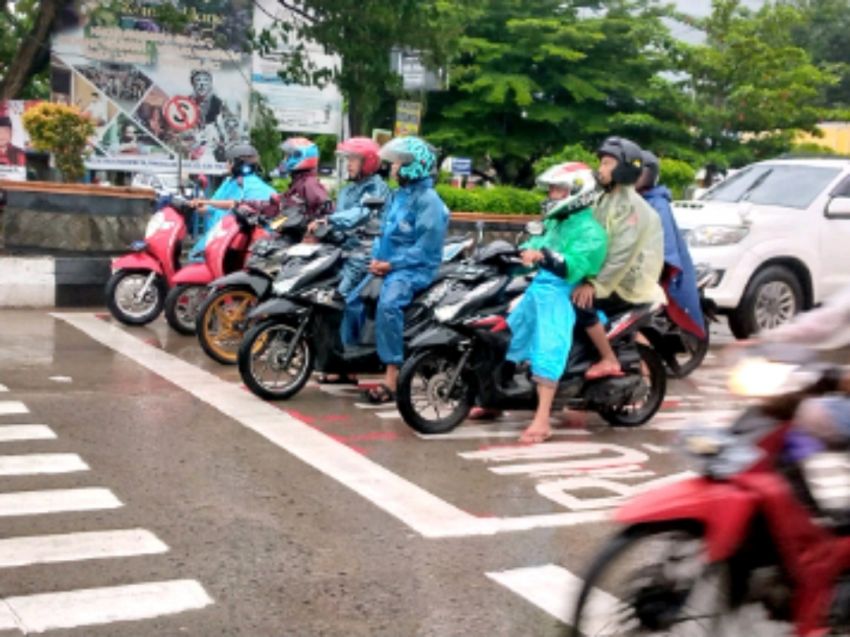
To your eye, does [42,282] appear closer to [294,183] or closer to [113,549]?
[294,183]

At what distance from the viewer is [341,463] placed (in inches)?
265

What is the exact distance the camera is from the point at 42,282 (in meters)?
12.6

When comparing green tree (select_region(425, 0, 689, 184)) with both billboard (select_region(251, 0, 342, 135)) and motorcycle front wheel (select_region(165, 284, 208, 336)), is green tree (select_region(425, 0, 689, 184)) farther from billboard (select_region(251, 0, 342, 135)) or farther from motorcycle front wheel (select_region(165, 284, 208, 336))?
motorcycle front wheel (select_region(165, 284, 208, 336))

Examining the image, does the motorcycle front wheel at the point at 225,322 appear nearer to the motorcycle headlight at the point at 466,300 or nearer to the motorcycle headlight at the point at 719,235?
the motorcycle headlight at the point at 466,300

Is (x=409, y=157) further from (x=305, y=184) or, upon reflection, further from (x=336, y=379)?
(x=305, y=184)

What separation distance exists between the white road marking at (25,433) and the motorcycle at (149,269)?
13.7 feet

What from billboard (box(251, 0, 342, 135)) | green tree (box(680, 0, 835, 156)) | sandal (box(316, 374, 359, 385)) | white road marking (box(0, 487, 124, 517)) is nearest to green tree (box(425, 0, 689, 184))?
green tree (box(680, 0, 835, 156))

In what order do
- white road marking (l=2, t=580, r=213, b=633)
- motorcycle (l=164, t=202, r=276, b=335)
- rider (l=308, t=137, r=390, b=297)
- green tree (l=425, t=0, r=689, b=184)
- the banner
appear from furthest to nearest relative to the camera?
green tree (l=425, t=0, r=689, b=184)
the banner
motorcycle (l=164, t=202, r=276, b=335)
rider (l=308, t=137, r=390, b=297)
white road marking (l=2, t=580, r=213, b=633)

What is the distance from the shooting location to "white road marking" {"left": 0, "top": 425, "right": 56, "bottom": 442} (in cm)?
697

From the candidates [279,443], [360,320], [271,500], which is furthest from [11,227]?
[271,500]

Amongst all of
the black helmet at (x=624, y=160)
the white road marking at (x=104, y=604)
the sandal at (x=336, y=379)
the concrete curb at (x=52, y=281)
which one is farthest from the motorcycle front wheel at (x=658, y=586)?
the concrete curb at (x=52, y=281)

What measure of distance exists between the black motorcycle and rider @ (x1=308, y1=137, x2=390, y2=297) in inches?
9.0

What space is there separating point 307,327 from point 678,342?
3.09m

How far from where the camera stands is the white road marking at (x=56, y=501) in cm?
564
